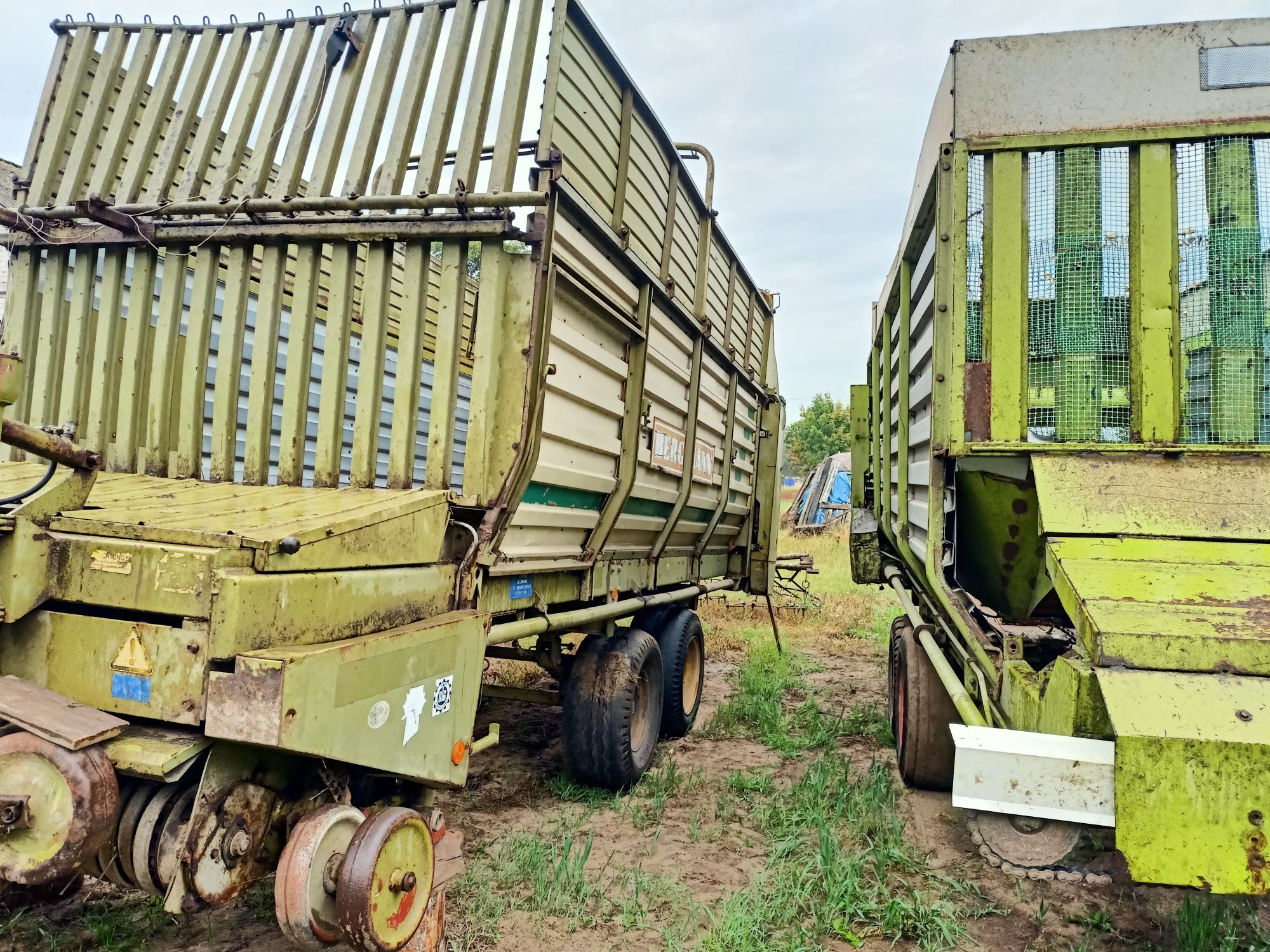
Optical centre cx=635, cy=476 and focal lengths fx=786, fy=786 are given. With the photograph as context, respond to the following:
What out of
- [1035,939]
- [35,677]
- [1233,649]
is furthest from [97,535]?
[1035,939]

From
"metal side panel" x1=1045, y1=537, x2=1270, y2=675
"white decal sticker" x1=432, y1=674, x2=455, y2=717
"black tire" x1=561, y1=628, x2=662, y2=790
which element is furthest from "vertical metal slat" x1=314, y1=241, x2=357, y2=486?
"metal side panel" x1=1045, y1=537, x2=1270, y2=675

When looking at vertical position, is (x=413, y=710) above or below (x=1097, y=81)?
below

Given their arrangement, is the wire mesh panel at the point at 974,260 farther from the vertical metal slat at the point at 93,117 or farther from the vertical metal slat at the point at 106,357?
the vertical metal slat at the point at 93,117

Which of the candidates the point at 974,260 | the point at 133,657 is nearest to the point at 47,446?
the point at 133,657

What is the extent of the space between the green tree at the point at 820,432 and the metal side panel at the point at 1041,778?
36820 mm

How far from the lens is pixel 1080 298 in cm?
304

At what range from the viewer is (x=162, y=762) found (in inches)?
70.6

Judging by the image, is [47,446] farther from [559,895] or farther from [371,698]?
[559,895]

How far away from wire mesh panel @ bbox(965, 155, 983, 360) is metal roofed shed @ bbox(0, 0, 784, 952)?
1.49 m

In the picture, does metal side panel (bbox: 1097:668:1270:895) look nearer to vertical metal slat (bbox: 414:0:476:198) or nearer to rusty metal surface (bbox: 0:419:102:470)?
rusty metal surface (bbox: 0:419:102:470)

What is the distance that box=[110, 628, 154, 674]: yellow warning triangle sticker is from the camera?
1.95 m

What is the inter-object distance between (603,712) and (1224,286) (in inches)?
126

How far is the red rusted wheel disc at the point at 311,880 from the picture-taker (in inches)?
73.7

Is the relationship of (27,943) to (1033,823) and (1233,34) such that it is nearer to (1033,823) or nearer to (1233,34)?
(1033,823)
